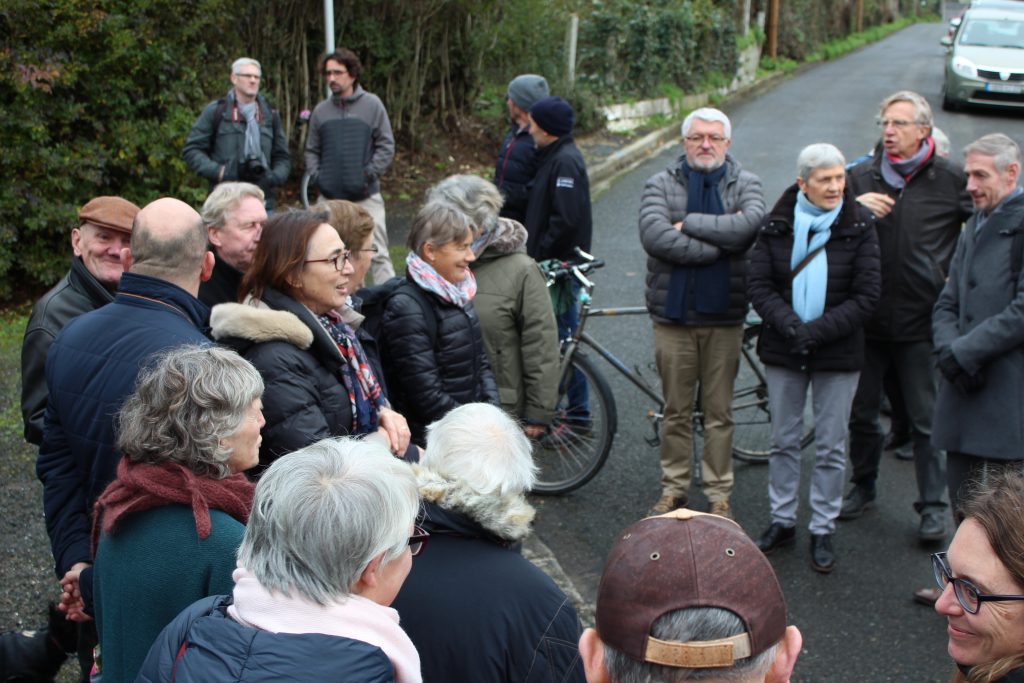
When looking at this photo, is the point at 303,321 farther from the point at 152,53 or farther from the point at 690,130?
the point at 152,53

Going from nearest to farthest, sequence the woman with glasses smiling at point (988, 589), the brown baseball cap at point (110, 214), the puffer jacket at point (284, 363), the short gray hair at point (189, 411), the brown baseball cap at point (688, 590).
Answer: the brown baseball cap at point (688, 590)
the woman with glasses smiling at point (988, 589)
the short gray hair at point (189, 411)
the puffer jacket at point (284, 363)
the brown baseball cap at point (110, 214)

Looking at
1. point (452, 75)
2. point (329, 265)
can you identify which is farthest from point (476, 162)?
point (329, 265)

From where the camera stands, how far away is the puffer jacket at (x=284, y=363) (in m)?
3.30

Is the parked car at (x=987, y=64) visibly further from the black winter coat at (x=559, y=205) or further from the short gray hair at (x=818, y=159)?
the short gray hair at (x=818, y=159)

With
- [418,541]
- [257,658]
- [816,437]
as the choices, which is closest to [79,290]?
[418,541]

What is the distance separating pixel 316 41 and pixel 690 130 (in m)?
8.08

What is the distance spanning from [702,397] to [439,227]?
6.39 feet

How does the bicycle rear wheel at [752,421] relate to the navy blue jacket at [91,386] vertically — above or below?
below

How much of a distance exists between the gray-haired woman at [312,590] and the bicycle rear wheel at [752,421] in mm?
4098

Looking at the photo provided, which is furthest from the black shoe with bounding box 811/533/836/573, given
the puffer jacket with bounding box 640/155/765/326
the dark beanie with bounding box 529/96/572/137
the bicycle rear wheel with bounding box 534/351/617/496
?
the dark beanie with bounding box 529/96/572/137

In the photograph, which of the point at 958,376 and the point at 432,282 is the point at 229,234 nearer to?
the point at 432,282

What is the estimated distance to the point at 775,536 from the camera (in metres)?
5.11


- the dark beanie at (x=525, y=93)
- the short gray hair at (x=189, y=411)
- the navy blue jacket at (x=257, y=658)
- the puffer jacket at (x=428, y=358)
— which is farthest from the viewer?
the dark beanie at (x=525, y=93)

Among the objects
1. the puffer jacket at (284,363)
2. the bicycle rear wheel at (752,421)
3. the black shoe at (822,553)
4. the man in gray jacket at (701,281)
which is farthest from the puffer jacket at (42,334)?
the bicycle rear wheel at (752,421)
